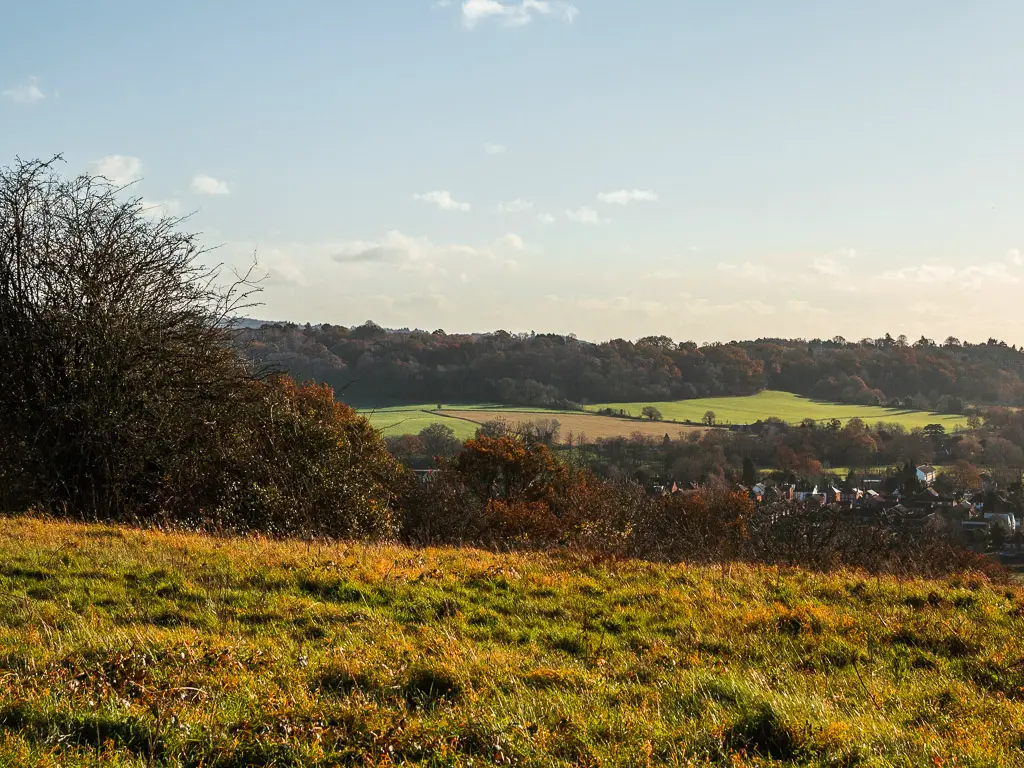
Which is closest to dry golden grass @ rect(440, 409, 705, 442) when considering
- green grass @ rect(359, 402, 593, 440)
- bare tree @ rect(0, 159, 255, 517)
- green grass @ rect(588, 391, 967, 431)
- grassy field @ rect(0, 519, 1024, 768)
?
green grass @ rect(359, 402, 593, 440)

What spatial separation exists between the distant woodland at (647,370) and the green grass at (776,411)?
331 cm

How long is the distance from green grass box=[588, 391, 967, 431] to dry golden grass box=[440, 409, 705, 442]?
265 inches

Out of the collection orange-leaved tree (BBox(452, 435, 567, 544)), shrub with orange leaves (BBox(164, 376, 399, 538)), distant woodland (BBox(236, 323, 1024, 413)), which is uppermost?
distant woodland (BBox(236, 323, 1024, 413))

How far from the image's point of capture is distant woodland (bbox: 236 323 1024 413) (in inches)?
3568

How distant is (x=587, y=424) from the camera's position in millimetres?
81562

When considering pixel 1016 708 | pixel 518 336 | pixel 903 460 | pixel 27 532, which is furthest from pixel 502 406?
pixel 1016 708

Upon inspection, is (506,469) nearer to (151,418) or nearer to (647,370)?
(151,418)

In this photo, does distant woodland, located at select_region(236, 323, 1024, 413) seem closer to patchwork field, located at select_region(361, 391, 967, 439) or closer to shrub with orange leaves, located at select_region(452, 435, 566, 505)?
patchwork field, located at select_region(361, 391, 967, 439)

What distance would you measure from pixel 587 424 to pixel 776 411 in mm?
29710

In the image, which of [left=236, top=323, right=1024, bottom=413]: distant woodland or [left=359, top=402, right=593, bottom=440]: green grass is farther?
[left=236, top=323, right=1024, bottom=413]: distant woodland

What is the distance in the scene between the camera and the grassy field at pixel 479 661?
189 inches

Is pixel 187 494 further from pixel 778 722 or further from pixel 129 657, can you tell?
pixel 778 722

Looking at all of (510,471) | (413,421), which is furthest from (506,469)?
(413,421)

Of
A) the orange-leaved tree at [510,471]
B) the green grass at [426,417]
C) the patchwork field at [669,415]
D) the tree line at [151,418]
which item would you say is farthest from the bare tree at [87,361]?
the patchwork field at [669,415]
